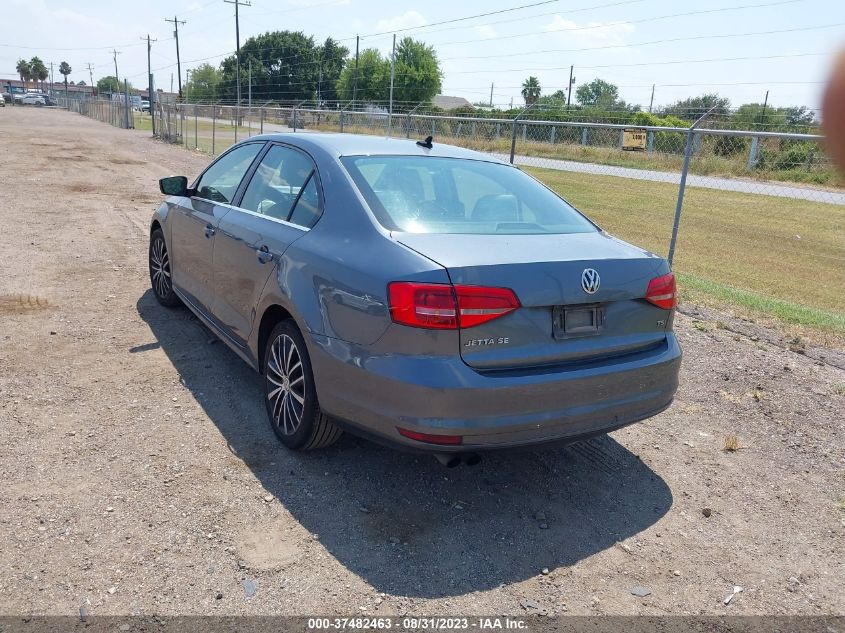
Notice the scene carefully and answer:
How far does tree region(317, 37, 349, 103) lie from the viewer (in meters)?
88.5

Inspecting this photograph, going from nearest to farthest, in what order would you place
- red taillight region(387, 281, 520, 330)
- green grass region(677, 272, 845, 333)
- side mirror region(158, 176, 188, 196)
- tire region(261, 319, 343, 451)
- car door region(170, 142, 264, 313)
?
red taillight region(387, 281, 520, 330)
tire region(261, 319, 343, 451)
car door region(170, 142, 264, 313)
side mirror region(158, 176, 188, 196)
green grass region(677, 272, 845, 333)

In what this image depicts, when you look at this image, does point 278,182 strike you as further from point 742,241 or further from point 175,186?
point 742,241

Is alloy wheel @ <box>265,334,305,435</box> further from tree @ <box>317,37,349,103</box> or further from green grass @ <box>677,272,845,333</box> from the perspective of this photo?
tree @ <box>317,37,349,103</box>

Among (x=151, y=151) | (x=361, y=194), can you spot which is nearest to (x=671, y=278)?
(x=361, y=194)

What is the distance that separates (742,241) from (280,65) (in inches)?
3469

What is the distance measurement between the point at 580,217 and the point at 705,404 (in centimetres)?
172

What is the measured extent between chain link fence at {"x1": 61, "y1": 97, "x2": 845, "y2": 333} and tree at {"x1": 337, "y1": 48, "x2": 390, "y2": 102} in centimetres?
5700

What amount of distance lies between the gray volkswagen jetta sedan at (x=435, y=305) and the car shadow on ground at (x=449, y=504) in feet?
0.83

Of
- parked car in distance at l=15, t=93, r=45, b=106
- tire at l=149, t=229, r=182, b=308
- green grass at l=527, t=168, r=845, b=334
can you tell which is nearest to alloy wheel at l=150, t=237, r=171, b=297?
tire at l=149, t=229, r=182, b=308

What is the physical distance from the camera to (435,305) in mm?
2961

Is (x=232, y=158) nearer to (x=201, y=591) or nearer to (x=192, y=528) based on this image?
(x=192, y=528)

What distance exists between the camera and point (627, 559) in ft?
10.2

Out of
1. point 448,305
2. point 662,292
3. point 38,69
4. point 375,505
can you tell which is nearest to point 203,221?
point 375,505

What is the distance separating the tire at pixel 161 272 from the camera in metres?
6.14
